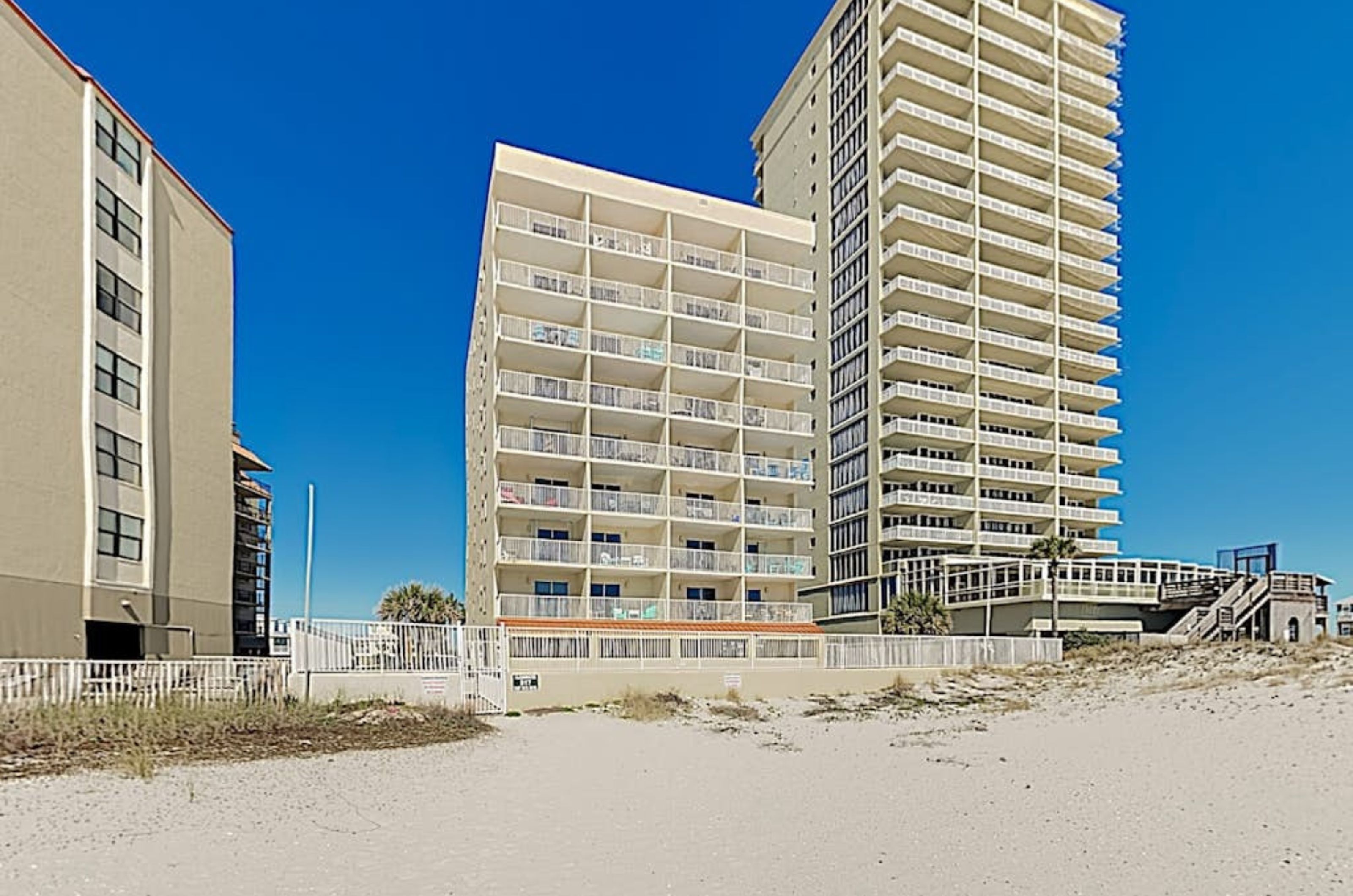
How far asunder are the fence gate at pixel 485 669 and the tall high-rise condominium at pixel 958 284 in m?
31.9

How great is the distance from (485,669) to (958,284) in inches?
1719

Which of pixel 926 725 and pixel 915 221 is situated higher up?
pixel 915 221

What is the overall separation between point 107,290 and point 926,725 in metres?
28.3

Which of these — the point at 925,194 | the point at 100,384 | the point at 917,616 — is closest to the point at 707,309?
the point at 917,616

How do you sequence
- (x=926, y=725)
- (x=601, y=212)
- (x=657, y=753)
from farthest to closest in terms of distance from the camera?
(x=601, y=212) → (x=926, y=725) → (x=657, y=753)

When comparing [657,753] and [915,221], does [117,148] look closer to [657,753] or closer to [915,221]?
[657,753]

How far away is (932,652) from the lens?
3056cm

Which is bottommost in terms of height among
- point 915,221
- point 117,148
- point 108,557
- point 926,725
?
point 926,725

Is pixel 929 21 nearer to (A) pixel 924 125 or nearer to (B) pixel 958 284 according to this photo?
(A) pixel 924 125

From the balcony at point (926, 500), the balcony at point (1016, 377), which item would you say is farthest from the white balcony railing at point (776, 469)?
the balcony at point (1016, 377)

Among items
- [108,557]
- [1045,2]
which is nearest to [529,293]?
[108,557]

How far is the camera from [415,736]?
16906 millimetres

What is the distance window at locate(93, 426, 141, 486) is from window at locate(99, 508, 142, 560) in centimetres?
122

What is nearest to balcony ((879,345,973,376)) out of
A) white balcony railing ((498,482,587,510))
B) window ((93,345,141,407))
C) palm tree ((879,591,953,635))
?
palm tree ((879,591,953,635))
